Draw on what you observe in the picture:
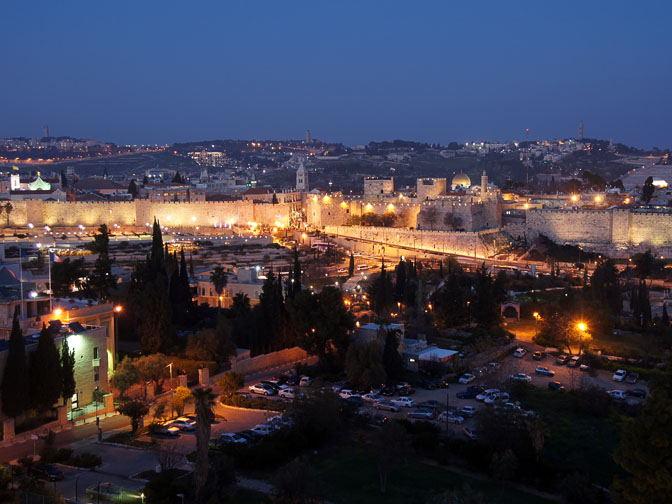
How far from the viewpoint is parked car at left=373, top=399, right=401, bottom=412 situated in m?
15.5

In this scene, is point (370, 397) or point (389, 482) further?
point (370, 397)

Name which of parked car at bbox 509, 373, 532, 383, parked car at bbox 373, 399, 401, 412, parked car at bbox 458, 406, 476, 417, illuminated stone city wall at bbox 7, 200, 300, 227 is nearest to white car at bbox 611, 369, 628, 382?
parked car at bbox 509, 373, 532, 383

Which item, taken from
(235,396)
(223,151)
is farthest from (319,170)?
(235,396)

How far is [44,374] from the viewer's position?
1377 centimetres

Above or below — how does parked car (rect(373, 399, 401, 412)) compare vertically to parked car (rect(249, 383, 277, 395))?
below

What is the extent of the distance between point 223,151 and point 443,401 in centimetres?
11392

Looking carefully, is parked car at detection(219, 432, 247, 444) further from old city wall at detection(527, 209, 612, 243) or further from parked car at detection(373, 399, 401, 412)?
old city wall at detection(527, 209, 612, 243)

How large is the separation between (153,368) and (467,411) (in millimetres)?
6031

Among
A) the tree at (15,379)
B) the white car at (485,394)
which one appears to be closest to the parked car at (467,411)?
the white car at (485,394)

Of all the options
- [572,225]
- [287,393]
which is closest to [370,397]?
[287,393]

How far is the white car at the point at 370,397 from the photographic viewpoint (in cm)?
1603

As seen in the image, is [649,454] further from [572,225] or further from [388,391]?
[572,225]

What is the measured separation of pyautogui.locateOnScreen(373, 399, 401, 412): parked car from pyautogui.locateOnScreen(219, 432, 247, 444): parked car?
3.20 metres

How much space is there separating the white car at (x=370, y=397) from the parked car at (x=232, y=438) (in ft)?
10.9
